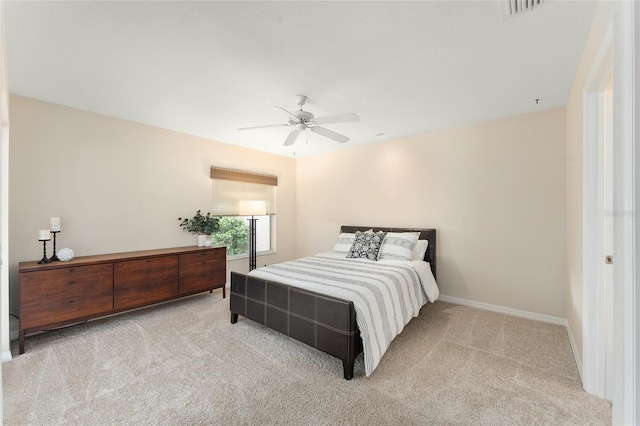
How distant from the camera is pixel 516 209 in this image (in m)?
3.53

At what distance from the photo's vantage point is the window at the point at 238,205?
4.69m

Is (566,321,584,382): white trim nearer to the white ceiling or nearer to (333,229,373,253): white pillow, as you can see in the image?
the white ceiling

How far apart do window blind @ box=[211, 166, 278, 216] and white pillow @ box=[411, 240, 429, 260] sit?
2779mm

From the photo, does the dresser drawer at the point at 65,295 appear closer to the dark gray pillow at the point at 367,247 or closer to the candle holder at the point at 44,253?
the candle holder at the point at 44,253

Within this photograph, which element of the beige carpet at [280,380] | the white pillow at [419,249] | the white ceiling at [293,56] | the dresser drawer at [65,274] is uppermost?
the white ceiling at [293,56]

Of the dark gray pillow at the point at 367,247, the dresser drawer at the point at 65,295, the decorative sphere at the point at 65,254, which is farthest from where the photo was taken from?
the dark gray pillow at the point at 367,247

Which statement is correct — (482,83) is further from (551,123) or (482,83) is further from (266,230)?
(266,230)

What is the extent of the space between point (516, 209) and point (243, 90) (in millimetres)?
3407

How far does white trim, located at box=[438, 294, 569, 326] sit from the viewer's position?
3.28 m

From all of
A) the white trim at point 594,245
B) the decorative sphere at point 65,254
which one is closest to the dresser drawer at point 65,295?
the decorative sphere at point 65,254

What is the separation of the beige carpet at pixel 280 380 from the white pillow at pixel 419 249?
0.99 metres

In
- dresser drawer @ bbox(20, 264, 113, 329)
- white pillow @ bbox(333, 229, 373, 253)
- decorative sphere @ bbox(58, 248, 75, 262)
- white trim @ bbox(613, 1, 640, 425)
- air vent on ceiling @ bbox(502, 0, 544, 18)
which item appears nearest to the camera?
white trim @ bbox(613, 1, 640, 425)

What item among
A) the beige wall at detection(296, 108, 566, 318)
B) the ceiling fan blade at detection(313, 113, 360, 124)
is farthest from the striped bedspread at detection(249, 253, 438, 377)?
the ceiling fan blade at detection(313, 113, 360, 124)

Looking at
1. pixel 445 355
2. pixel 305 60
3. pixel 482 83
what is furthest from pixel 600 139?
pixel 305 60
